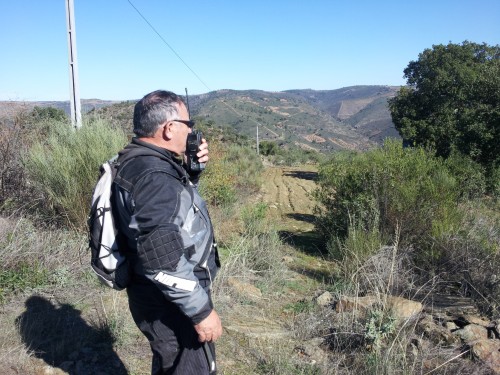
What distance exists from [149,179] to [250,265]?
376cm

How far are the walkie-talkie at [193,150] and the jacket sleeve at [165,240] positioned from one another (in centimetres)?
41

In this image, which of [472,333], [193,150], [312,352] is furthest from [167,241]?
[472,333]

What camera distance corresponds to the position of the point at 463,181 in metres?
7.23

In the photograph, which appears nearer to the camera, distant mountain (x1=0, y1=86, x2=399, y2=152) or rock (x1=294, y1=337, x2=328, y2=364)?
rock (x1=294, y1=337, x2=328, y2=364)

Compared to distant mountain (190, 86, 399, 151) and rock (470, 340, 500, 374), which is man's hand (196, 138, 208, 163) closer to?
rock (470, 340, 500, 374)

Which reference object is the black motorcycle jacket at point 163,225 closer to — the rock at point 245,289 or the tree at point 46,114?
the rock at point 245,289

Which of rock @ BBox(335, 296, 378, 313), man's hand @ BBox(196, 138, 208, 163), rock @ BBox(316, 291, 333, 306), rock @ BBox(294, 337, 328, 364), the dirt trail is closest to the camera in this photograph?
man's hand @ BBox(196, 138, 208, 163)

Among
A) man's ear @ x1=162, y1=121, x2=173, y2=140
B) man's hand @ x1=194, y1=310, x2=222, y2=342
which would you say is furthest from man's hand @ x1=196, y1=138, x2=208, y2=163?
man's hand @ x1=194, y1=310, x2=222, y2=342

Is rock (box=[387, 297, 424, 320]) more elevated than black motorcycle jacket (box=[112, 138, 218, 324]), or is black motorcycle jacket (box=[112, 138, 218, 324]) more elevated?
black motorcycle jacket (box=[112, 138, 218, 324])

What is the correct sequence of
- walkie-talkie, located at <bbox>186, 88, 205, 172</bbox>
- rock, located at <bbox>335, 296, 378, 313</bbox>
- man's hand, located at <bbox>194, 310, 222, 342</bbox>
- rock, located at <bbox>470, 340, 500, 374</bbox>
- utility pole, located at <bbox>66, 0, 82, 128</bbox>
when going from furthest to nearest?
utility pole, located at <bbox>66, 0, 82, 128</bbox>, rock, located at <bbox>335, 296, 378, 313</bbox>, rock, located at <bbox>470, 340, 500, 374</bbox>, walkie-talkie, located at <bbox>186, 88, 205, 172</bbox>, man's hand, located at <bbox>194, 310, 222, 342</bbox>

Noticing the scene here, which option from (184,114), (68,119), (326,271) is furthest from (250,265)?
(68,119)

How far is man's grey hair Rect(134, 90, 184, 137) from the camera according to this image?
2002 mm

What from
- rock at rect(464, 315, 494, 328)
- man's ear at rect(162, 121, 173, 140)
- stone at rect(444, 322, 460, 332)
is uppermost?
man's ear at rect(162, 121, 173, 140)

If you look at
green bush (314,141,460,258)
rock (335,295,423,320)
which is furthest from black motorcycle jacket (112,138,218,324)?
green bush (314,141,460,258)
